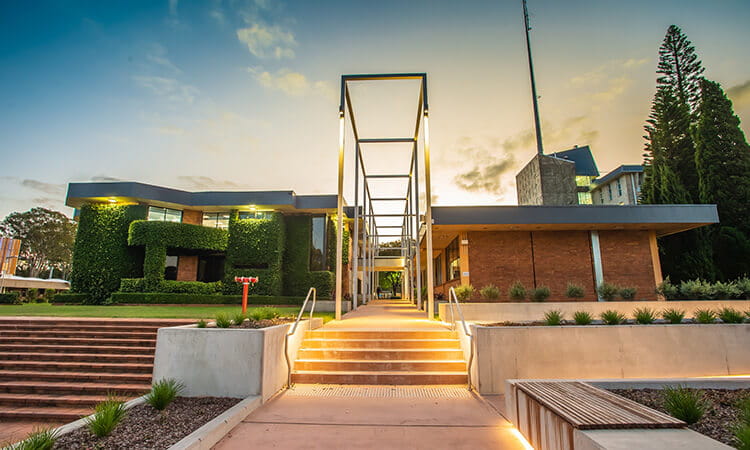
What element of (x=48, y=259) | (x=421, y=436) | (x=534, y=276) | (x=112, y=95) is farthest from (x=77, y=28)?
(x=48, y=259)

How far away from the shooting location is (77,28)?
1060 centimetres

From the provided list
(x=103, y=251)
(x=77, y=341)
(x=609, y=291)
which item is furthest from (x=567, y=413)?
(x=103, y=251)

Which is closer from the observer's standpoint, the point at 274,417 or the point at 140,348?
the point at 274,417

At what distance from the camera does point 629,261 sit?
14.8 meters

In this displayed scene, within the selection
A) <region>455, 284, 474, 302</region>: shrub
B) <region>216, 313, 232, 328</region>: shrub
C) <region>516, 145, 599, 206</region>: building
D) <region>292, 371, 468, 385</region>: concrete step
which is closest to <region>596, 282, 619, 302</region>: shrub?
<region>455, 284, 474, 302</region>: shrub

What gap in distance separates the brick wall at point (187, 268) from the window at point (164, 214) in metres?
2.51

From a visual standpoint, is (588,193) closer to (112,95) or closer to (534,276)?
(534,276)

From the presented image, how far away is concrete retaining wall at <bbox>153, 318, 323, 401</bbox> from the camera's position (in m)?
4.33

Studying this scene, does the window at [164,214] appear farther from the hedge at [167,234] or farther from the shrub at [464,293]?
the shrub at [464,293]

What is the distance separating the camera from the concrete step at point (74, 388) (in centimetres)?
593

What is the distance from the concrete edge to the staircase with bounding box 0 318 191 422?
3.27 metres

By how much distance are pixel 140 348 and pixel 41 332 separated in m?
3.23

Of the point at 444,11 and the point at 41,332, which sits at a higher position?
the point at 444,11

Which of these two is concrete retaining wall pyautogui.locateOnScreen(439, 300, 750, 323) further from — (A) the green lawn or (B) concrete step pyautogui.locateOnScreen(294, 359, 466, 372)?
(A) the green lawn
